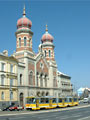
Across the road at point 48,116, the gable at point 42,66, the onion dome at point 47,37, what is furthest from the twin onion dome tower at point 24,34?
the road at point 48,116

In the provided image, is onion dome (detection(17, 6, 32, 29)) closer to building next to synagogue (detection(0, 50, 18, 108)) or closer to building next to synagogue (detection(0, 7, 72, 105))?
building next to synagogue (detection(0, 7, 72, 105))

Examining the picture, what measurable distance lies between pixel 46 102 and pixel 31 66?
14.1m

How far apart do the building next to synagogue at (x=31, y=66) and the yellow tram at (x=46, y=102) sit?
8030 mm

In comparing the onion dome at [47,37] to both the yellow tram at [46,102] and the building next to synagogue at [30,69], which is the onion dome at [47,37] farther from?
the yellow tram at [46,102]

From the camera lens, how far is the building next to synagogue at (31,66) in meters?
48.2

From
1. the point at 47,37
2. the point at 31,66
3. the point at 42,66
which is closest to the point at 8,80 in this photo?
the point at 31,66

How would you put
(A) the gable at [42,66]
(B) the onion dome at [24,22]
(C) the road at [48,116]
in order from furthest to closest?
(A) the gable at [42,66] < (B) the onion dome at [24,22] < (C) the road at [48,116]

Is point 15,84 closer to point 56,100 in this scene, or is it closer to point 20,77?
point 20,77

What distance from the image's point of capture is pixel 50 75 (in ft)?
200

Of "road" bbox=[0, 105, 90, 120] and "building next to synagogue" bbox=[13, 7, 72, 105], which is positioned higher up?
"building next to synagogue" bbox=[13, 7, 72, 105]

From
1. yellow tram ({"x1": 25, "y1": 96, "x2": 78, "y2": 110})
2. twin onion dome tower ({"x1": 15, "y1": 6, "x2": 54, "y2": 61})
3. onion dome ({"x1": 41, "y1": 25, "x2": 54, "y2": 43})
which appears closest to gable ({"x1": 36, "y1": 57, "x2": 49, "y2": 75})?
twin onion dome tower ({"x1": 15, "y1": 6, "x2": 54, "y2": 61})

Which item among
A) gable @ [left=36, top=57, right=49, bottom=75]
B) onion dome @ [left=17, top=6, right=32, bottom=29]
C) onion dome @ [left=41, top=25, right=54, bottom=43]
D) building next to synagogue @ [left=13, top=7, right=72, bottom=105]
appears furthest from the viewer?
onion dome @ [left=41, top=25, right=54, bottom=43]

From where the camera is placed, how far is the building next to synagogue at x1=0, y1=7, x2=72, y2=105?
48219mm

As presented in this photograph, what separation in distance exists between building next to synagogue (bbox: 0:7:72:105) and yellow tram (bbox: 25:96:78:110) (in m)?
8.03
